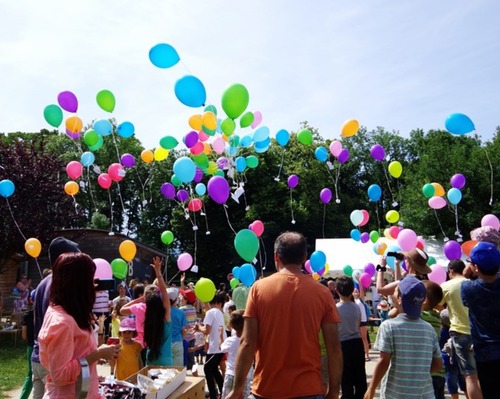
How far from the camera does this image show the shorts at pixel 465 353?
468 centimetres

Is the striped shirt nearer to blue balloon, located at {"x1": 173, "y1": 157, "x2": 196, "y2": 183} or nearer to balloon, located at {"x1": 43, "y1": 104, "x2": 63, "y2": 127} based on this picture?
blue balloon, located at {"x1": 173, "y1": 157, "x2": 196, "y2": 183}

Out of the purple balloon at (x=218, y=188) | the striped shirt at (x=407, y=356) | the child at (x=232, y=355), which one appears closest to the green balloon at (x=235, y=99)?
the purple balloon at (x=218, y=188)

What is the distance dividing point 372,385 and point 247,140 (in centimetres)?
840

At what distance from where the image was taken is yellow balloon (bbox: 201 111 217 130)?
31.2ft

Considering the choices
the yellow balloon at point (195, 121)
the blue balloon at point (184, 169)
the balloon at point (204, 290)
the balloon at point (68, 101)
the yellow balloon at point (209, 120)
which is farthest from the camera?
the yellow balloon at point (195, 121)

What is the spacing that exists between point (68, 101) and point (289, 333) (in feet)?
27.4

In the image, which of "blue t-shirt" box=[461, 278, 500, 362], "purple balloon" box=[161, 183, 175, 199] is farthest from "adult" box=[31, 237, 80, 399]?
"purple balloon" box=[161, 183, 175, 199]

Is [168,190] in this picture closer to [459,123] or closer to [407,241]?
[407,241]

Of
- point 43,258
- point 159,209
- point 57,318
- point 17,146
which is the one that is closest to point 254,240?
point 57,318

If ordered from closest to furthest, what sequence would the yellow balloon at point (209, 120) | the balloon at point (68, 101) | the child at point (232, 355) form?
1. the child at point (232, 355)
2. the yellow balloon at point (209, 120)
3. the balloon at point (68, 101)

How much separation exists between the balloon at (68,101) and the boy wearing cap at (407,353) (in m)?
8.31

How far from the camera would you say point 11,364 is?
30.3ft

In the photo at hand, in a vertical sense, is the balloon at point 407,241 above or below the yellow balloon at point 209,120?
below

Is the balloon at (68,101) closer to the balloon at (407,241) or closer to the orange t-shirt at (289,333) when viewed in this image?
the balloon at (407,241)
